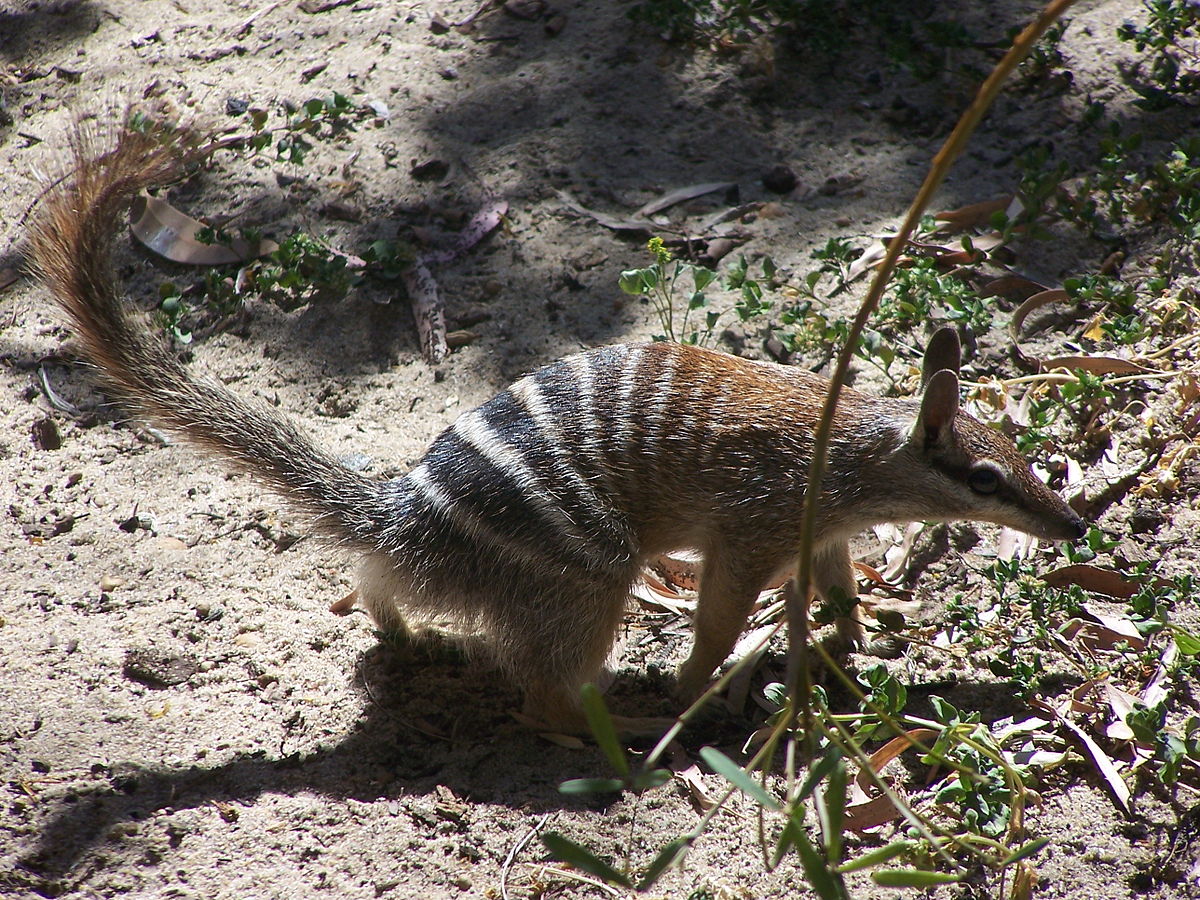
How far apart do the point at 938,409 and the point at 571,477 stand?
1.07 meters

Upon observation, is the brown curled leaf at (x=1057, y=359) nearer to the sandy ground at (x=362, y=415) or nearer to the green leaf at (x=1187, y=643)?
the sandy ground at (x=362, y=415)

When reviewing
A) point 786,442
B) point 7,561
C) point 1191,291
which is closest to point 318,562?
point 7,561

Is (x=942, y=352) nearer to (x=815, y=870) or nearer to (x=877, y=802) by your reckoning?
(x=877, y=802)

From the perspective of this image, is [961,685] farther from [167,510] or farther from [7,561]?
[7,561]

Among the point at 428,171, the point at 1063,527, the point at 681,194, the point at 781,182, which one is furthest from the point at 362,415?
the point at 1063,527

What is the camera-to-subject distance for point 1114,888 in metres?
2.29

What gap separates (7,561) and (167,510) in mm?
531

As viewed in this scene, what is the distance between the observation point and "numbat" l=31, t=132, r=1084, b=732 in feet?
9.35

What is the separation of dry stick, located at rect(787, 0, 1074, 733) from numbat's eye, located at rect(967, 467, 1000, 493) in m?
1.49

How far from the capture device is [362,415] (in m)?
4.01

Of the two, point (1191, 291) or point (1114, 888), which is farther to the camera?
point (1191, 291)

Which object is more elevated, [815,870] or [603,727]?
[603,727]

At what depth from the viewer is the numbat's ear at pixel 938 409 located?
2.71 m

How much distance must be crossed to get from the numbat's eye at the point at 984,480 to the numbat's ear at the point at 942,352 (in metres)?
0.30
